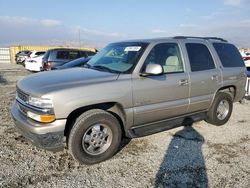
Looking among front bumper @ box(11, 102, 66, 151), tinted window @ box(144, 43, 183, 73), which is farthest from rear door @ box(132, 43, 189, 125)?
front bumper @ box(11, 102, 66, 151)

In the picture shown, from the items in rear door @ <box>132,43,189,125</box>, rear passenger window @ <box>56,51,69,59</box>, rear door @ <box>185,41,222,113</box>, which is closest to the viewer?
rear door @ <box>132,43,189,125</box>

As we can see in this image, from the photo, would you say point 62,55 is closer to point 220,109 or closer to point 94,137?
point 220,109

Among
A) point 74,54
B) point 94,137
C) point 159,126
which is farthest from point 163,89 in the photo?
point 74,54

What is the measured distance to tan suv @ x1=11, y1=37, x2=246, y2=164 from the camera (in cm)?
330

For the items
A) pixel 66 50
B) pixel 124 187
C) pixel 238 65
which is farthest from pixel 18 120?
pixel 66 50

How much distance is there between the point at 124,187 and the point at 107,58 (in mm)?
2394

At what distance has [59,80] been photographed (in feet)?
11.6

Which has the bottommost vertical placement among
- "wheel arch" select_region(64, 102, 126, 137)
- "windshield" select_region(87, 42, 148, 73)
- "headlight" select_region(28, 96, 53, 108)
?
"wheel arch" select_region(64, 102, 126, 137)

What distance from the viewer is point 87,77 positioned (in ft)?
12.1

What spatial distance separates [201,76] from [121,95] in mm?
1919

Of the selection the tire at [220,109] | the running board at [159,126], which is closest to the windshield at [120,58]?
the running board at [159,126]

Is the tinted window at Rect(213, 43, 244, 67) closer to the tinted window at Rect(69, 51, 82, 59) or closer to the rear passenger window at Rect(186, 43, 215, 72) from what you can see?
the rear passenger window at Rect(186, 43, 215, 72)

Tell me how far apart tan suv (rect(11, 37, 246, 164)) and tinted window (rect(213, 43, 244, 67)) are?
73mm

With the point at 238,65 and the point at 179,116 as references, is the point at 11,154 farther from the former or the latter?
the point at 238,65
